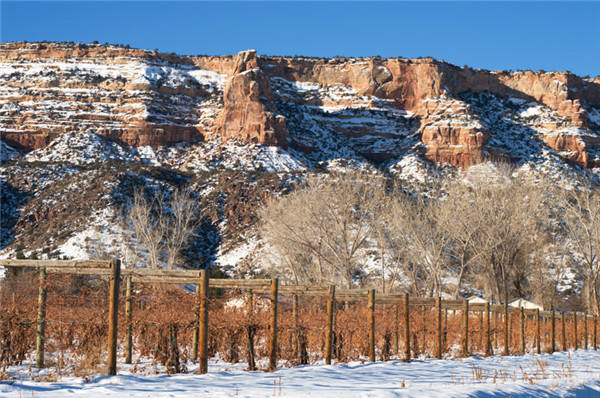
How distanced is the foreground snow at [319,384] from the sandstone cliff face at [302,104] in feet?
275

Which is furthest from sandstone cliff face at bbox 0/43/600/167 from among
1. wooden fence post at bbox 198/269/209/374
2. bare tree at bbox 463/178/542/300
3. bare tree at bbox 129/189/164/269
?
wooden fence post at bbox 198/269/209/374

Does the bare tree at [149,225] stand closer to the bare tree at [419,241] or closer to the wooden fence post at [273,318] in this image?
the bare tree at [419,241]

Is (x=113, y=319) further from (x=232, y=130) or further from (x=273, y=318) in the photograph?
(x=232, y=130)

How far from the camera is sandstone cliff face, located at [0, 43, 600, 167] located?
101438 millimetres

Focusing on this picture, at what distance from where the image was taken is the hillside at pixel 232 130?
213 ft

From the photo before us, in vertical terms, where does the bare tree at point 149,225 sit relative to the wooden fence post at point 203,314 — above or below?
above

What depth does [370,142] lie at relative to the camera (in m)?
116

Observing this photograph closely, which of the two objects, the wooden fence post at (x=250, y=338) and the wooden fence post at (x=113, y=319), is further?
the wooden fence post at (x=250, y=338)

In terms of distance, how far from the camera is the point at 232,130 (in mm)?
99500

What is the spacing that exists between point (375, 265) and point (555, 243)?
56.1 feet

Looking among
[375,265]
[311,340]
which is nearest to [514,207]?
[375,265]

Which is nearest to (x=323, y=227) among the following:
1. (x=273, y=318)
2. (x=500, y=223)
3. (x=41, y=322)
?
(x=500, y=223)

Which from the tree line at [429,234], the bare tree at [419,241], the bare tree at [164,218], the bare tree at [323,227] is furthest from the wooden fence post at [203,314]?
the bare tree at [164,218]

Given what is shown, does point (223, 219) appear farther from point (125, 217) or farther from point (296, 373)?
point (296, 373)
